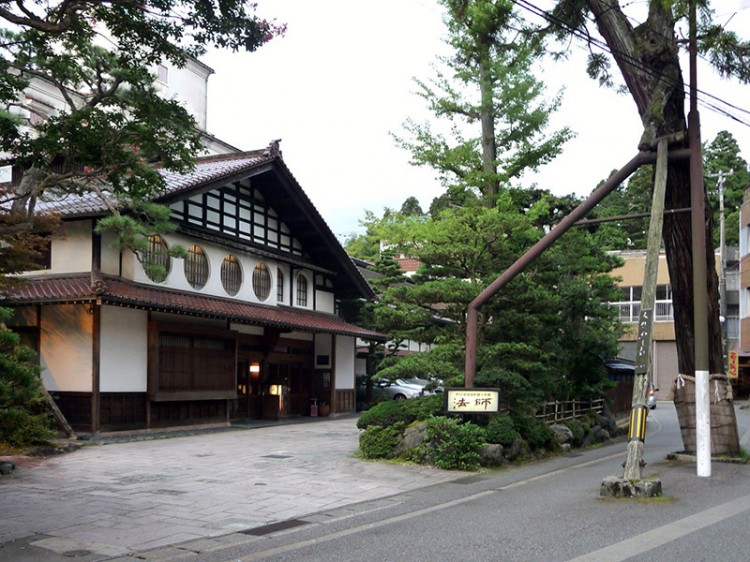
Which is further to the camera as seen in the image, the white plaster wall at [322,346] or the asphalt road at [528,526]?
the white plaster wall at [322,346]

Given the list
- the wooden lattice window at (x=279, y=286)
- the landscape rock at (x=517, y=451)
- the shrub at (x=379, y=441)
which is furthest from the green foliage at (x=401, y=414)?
the wooden lattice window at (x=279, y=286)

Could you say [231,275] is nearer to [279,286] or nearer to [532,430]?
[279,286]

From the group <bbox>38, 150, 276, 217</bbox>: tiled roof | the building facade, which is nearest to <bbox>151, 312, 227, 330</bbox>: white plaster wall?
<bbox>38, 150, 276, 217</bbox>: tiled roof

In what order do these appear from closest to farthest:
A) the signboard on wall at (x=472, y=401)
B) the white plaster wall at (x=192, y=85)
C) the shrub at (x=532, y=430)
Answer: the signboard on wall at (x=472, y=401), the shrub at (x=532, y=430), the white plaster wall at (x=192, y=85)

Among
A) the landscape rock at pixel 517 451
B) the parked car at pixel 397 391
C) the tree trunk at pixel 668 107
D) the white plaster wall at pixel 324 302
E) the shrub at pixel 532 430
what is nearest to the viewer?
the tree trunk at pixel 668 107

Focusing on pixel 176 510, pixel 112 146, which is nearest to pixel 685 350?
pixel 176 510

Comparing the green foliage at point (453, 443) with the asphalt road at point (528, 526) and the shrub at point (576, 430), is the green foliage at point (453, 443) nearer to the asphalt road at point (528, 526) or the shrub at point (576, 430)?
the asphalt road at point (528, 526)

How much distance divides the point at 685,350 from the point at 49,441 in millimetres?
13932

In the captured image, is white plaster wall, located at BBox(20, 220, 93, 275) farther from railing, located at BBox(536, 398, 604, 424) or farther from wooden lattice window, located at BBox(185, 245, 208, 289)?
railing, located at BBox(536, 398, 604, 424)

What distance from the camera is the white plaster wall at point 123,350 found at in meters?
17.9

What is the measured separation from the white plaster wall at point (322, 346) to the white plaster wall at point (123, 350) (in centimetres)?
962

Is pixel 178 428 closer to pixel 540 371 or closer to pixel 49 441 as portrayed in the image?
pixel 49 441

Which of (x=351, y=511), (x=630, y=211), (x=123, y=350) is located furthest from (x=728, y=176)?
(x=351, y=511)

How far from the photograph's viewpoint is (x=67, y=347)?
59.3 ft
